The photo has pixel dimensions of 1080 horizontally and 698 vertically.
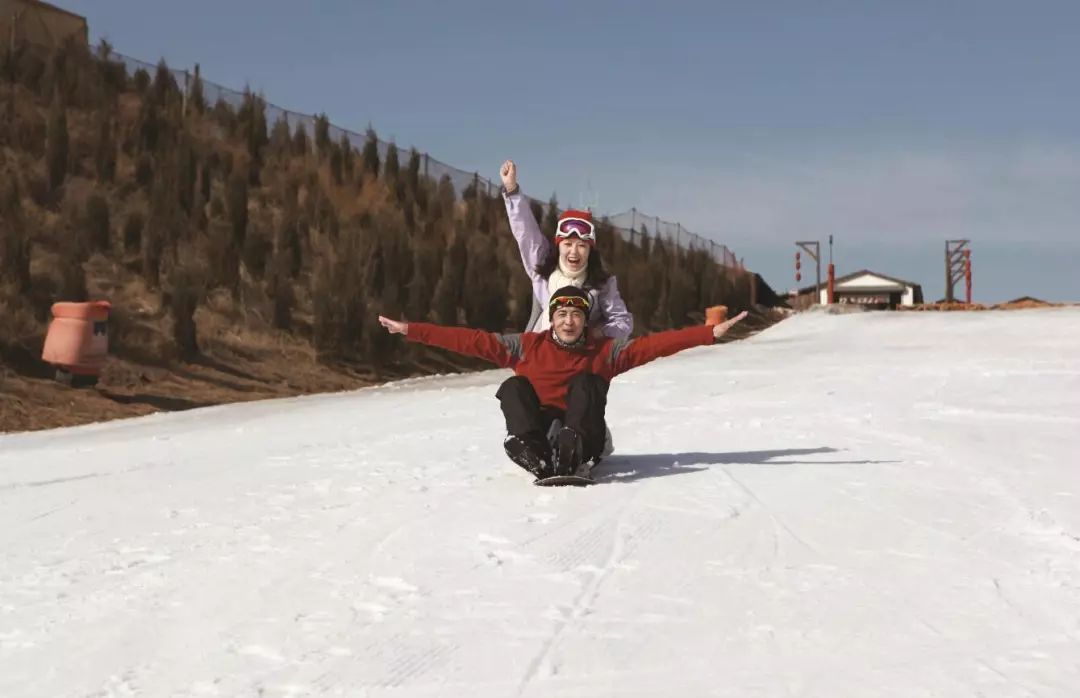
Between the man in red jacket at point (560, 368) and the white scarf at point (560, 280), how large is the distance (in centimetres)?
23

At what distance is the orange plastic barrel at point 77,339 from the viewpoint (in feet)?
45.4

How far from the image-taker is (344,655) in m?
3.18

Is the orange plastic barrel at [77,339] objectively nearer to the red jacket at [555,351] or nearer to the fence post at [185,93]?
the red jacket at [555,351]

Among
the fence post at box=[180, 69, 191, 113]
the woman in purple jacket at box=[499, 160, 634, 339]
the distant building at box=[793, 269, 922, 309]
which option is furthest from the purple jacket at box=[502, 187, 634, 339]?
the distant building at box=[793, 269, 922, 309]

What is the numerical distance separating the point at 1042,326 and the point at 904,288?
5497 cm

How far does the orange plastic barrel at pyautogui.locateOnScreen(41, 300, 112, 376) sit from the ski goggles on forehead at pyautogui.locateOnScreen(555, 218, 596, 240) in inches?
366

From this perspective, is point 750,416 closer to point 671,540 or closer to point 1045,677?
point 671,540

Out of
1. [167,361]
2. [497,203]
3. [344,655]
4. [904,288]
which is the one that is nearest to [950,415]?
[344,655]

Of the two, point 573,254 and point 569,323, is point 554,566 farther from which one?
point 573,254

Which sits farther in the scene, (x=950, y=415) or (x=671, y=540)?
(x=950, y=415)

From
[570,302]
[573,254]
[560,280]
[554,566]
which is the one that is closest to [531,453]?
[570,302]

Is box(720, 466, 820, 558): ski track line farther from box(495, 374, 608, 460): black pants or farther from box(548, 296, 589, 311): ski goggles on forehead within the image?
box(548, 296, 589, 311): ski goggles on forehead

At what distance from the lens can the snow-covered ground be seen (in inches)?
121

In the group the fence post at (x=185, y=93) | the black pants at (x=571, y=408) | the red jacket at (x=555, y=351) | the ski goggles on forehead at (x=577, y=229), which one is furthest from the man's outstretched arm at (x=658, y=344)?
the fence post at (x=185, y=93)
